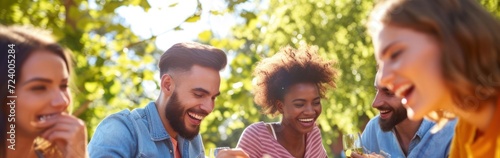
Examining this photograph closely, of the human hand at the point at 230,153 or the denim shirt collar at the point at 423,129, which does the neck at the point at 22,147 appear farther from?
the denim shirt collar at the point at 423,129

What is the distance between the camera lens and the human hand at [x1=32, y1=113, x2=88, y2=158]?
11.4 feet

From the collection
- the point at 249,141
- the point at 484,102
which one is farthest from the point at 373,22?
the point at 249,141

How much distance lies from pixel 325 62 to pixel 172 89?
4.54ft

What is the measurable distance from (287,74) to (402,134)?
90 cm

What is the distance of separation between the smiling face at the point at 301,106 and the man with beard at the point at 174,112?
0.59 meters

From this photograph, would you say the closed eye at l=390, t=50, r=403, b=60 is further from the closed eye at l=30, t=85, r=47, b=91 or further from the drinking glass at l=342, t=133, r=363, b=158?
the drinking glass at l=342, t=133, r=363, b=158

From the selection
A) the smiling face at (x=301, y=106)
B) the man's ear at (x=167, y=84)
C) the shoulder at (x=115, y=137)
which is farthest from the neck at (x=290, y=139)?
the shoulder at (x=115, y=137)

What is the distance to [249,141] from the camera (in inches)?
240

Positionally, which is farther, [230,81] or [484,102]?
[230,81]

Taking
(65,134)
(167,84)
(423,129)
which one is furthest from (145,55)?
(65,134)

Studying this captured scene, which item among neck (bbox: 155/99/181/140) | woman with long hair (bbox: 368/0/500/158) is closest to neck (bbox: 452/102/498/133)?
woman with long hair (bbox: 368/0/500/158)

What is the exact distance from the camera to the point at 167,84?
221 inches

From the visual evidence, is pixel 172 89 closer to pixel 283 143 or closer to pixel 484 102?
pixel 283 143

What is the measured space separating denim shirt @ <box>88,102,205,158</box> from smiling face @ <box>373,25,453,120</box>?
7.77 ft
